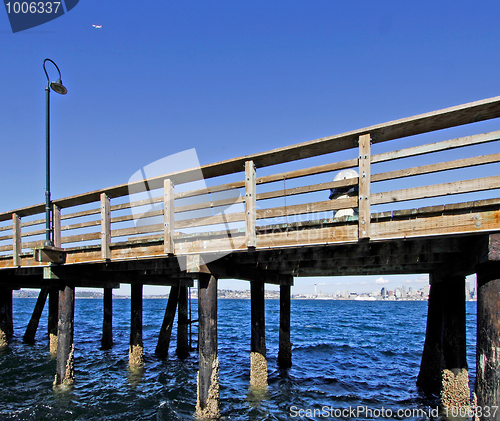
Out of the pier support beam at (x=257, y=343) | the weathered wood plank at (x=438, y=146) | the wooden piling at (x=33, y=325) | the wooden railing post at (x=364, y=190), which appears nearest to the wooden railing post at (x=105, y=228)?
the pier support beam at (x=257, y=343)

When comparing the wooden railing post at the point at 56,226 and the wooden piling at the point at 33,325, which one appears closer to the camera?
the wooden railing post at the point at 56,226

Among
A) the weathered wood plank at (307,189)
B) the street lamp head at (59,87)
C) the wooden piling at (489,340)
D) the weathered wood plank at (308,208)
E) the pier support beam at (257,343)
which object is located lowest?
the pier support beam at (257,343)

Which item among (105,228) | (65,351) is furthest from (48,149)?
(65,351)

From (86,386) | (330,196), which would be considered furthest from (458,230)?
(86,386)

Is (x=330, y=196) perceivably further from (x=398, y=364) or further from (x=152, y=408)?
(x=398, y=364)

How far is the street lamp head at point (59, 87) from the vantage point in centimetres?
894

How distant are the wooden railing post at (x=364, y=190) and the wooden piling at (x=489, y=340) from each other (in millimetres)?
1632

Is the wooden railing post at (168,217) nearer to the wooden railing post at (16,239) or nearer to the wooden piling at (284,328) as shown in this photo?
the wooden railing post at (16,239)

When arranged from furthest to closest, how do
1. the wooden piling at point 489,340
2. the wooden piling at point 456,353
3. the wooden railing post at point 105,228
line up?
the wooden railing post at point 105,228, the wooden piling at point 456,353, the wooden piling at point 489,340

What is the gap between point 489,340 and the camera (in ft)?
14.6

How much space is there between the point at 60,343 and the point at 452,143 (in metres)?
9.11

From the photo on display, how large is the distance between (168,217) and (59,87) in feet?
17.4

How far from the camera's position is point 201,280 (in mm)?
6676

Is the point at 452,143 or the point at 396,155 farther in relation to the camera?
the point at 396,155
